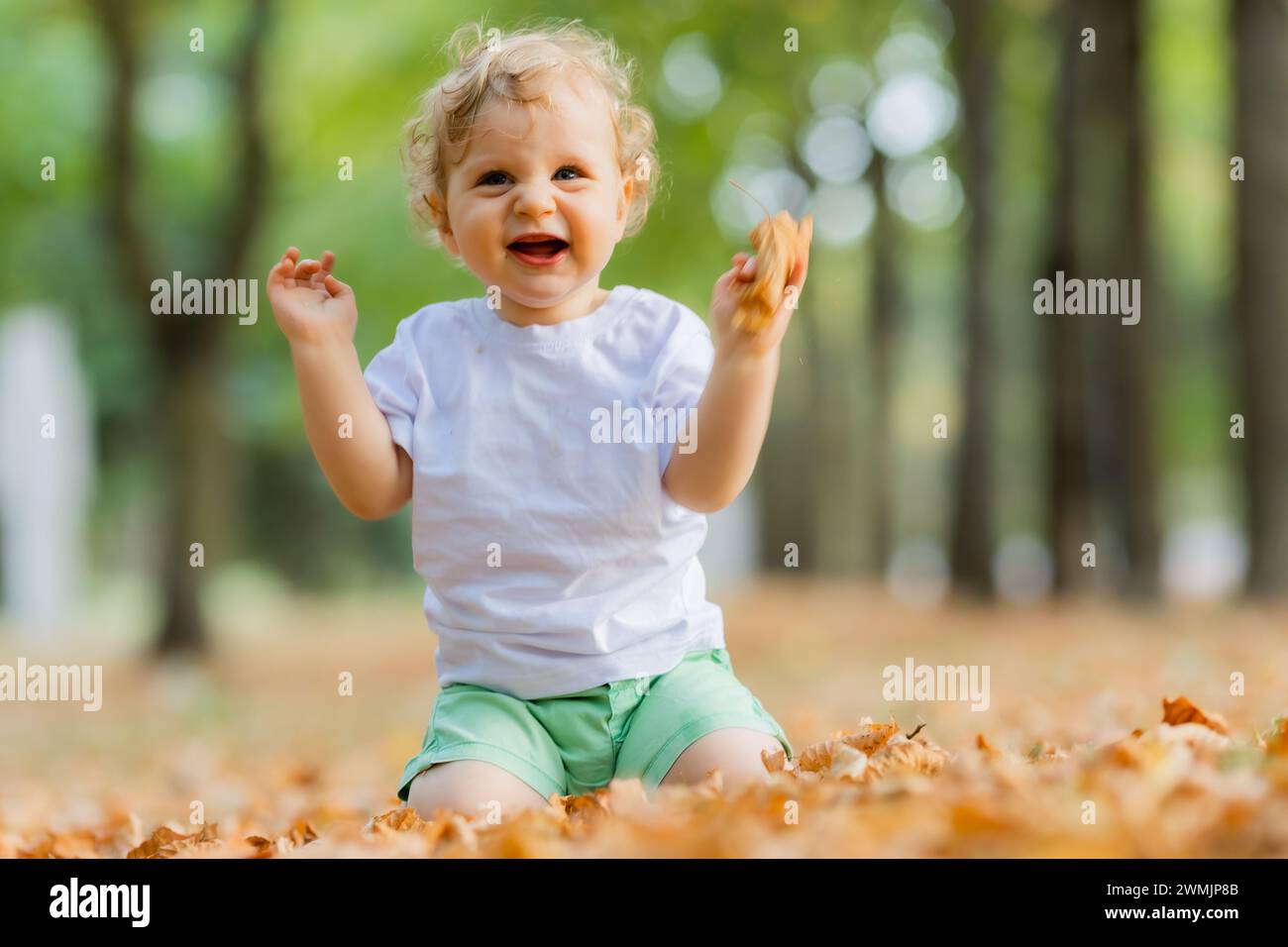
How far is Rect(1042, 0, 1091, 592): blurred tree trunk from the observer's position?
10305mm

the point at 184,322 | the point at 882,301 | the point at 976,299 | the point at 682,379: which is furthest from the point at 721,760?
the point at 882,301

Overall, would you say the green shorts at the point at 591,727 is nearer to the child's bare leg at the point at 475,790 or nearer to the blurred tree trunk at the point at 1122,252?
the child's bare leg at the point at 475,790

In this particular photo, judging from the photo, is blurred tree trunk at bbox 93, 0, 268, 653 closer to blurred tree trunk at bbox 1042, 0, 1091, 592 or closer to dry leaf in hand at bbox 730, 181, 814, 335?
blurred tree trunk at bbox 1042, 0, 1091, 592

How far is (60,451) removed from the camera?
Answer: 2214cm

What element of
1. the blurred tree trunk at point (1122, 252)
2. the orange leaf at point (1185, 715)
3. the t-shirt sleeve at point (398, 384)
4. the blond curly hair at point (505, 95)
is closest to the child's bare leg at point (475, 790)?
the t-shirt sleeve at point (398, 384)

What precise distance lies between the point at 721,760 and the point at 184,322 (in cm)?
933

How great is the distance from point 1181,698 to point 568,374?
5.04ft

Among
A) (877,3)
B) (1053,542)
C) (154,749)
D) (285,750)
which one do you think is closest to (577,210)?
(285,750)

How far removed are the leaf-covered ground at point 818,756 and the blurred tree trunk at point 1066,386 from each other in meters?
0.66

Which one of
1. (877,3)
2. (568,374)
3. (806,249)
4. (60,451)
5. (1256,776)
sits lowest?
(1256,776)

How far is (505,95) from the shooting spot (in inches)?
112

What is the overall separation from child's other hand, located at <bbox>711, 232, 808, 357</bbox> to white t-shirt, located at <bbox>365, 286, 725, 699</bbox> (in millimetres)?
215

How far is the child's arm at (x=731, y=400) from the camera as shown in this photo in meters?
2.62
